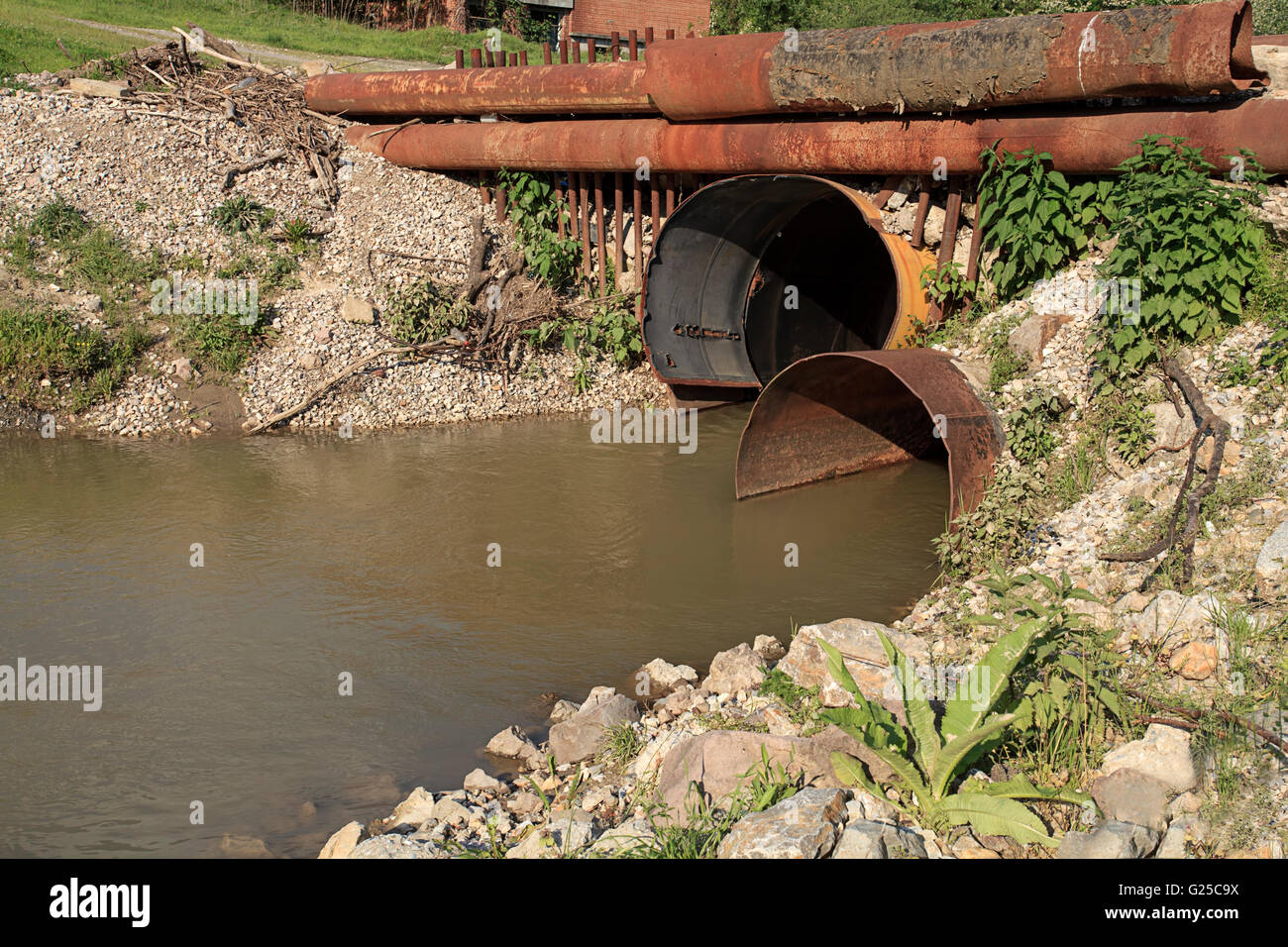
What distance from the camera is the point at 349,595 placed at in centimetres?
723

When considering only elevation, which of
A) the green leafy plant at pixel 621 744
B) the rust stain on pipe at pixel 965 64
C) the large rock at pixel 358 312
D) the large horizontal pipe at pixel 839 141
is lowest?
the green leafy plant at pixel 621 744

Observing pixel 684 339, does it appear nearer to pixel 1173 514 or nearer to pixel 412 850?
pixel 1173 514

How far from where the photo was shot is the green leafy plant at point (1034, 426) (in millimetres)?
7328

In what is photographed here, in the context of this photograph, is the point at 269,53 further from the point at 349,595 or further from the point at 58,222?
the point at 349,595

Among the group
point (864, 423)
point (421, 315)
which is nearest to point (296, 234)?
point (421, 315)

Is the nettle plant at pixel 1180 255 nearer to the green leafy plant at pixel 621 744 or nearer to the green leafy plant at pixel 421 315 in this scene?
the green leafy plant at pixel 621 744

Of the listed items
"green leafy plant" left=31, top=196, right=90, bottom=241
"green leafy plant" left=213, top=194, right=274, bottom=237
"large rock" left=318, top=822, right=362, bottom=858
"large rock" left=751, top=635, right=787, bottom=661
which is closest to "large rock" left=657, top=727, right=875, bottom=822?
"large rock" left=318, top=822, right=362, bottom=858

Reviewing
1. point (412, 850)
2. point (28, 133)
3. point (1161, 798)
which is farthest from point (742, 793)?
point (28, 133)

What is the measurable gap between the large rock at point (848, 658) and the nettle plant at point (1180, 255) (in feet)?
9.52

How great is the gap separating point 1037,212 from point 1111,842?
18.5 feet

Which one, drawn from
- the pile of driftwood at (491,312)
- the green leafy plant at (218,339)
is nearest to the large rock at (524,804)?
the pile of driftwood at (491,312)

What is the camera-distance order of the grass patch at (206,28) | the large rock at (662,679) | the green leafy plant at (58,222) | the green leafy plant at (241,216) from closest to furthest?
the large rock at (662,679) → the green leafy plant at (58,222) → the green leafy plant at (241,216) → the grass patch at (206,28)

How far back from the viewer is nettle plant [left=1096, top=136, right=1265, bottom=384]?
22.8 ft
